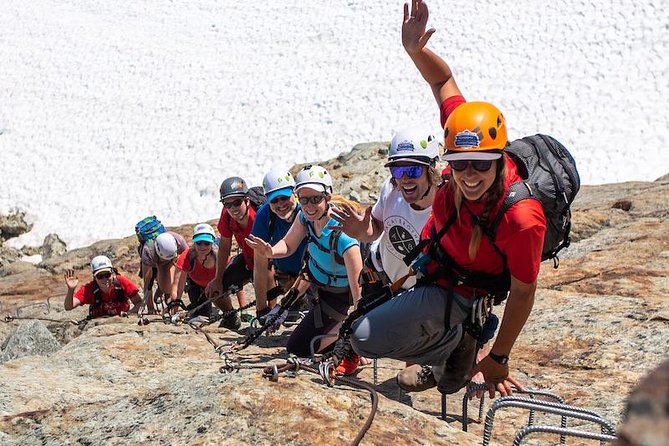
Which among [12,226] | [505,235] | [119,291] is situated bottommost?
[119,291]

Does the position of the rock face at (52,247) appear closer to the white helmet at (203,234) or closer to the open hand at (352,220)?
the white helmet at (203,234)

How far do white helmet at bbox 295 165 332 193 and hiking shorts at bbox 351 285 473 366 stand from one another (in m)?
2.48

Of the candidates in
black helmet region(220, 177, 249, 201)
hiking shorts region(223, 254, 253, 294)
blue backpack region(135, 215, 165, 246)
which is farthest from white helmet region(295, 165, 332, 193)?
blue backpack region(135, 215, 165, 246)

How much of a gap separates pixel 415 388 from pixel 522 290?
1.49 metres

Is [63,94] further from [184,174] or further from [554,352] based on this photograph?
[554,352]

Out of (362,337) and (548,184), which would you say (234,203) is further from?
(548,184)

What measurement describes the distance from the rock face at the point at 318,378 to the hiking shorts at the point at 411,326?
0.57 metres

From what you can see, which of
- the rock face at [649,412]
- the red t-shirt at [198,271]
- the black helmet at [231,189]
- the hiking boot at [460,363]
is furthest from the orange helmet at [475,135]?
the red t-shirt at [198,271]

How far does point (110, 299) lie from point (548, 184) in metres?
8.54

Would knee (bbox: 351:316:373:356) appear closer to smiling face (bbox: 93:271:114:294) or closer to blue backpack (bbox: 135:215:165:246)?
blue backpack (bbox: 135:215:165:246)

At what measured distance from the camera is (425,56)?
5.48 metres

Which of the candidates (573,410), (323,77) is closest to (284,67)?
(323,77)

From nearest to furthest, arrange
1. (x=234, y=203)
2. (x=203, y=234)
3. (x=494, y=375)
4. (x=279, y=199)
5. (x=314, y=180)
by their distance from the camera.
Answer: (x=494, y=375)
(x=314, y=180)
(x=279, y=199)
(x=234, y=203)
(x=203, y=234)

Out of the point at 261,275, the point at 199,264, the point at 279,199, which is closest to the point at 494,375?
the point at 279,199
